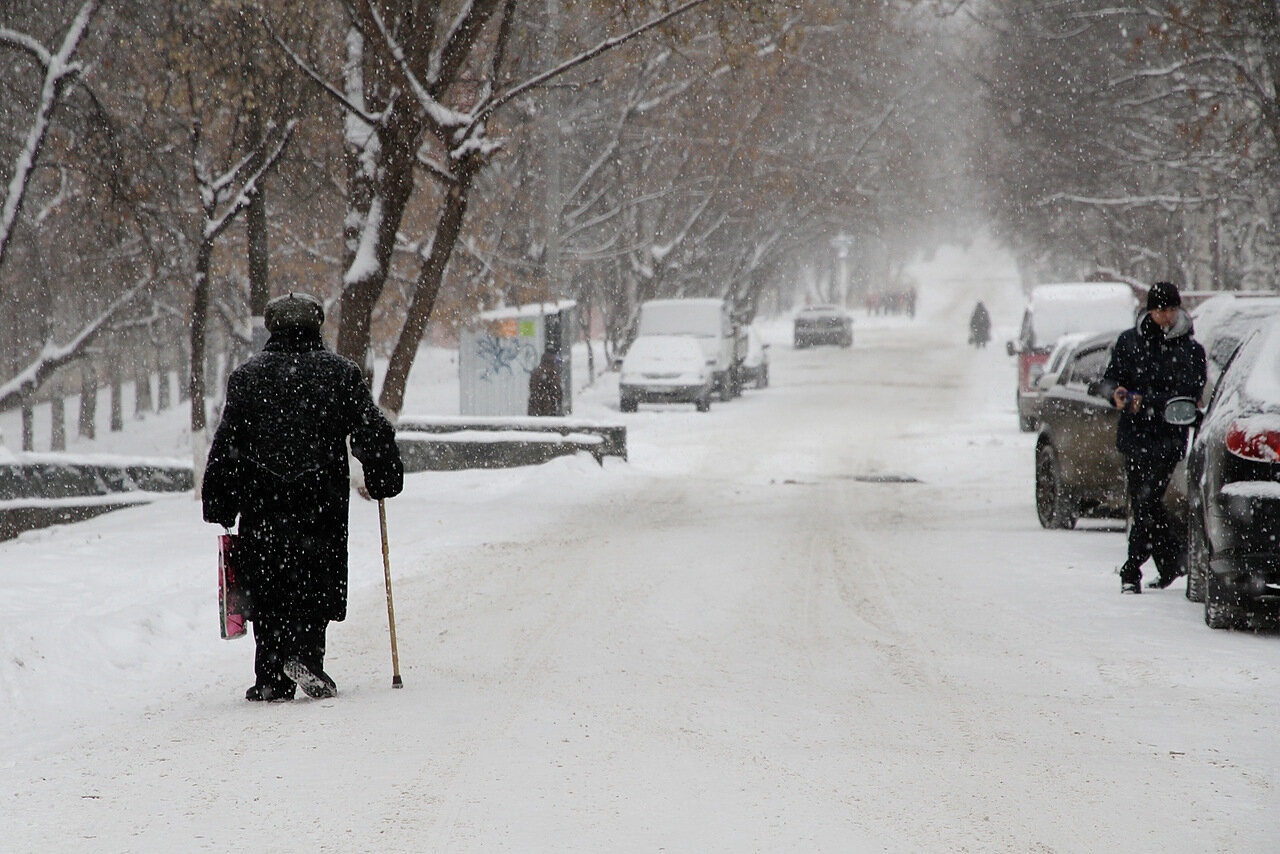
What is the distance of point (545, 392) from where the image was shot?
25891 millimetres

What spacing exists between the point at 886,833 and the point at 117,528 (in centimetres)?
1099

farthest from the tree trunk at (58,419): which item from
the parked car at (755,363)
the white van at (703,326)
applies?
the parked car at (755,363)

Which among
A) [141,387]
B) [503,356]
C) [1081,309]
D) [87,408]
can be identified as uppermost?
[1081,309]

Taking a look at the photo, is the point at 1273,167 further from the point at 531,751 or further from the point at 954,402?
the point at 531,751

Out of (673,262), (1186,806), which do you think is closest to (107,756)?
(1186,806)

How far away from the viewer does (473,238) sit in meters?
28.3

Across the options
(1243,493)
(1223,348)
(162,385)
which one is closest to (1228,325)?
(1223,348)

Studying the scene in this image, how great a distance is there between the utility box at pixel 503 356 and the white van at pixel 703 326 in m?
8.19

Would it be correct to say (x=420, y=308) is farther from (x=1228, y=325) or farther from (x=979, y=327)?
→ (x=979, y=327)

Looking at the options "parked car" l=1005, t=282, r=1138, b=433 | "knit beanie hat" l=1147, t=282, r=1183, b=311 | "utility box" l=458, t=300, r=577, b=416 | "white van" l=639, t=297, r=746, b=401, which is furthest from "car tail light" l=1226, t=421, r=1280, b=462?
"white van" l=639, t=297, r=746, b=401

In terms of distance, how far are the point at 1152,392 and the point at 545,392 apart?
17.2 meters

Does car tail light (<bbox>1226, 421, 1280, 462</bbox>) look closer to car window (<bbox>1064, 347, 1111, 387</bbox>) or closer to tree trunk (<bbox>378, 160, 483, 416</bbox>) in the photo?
car window (<bbox>1064, 347, 1111, 387</bbox>)

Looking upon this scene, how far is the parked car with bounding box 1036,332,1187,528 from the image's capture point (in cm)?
1245

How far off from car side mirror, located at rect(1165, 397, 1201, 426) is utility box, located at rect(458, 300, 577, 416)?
707 inches
